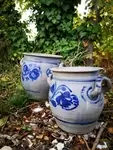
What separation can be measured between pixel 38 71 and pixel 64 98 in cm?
59

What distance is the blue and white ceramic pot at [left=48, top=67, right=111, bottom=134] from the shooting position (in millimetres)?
2400

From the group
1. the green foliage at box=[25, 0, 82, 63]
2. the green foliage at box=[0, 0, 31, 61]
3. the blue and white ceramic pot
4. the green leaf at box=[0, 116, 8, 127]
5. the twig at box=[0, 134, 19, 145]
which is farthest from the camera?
the green foliage at box=[0, 0, 31, 61]

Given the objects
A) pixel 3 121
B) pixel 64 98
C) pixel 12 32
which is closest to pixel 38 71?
pixel 3 121

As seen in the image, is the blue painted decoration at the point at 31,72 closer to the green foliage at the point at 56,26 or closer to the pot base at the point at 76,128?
the pot base at the point at 76,128

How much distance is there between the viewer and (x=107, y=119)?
2.82 m

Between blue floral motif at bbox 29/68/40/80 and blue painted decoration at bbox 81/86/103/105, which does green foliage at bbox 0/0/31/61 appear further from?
blue painted decoration at bbox 81/86/103/105

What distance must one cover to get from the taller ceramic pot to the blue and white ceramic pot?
0.45m

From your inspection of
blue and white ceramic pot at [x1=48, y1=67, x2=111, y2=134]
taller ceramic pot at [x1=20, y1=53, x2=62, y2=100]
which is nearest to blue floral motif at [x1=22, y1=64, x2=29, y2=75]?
taller ceramic pot at [x1=20, y1=53, x2=62, y2=100]

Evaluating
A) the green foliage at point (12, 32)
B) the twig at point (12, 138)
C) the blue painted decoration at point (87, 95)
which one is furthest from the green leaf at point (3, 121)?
the green foliage at point (12, 32)

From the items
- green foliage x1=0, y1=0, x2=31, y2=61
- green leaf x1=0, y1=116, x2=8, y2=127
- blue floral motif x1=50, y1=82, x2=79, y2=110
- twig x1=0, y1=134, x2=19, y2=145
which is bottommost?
twig x1=0, y1=134, x2=19, y2=145

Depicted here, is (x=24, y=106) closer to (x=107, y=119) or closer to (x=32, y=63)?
(x=32, y=63)

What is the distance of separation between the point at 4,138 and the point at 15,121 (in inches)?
11.1

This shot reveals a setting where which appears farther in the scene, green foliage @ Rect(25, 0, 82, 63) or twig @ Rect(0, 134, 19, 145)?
green foliage @ Rect(25, 0, 82, 63)

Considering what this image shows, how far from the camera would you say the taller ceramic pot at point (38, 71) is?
2.94 meters
